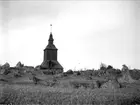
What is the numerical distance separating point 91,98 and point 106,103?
1564 mm

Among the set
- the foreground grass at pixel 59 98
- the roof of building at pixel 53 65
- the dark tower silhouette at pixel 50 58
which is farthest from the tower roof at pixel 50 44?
the foreground grass at pixel 59 98

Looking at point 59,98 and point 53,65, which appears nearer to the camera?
point 59,98

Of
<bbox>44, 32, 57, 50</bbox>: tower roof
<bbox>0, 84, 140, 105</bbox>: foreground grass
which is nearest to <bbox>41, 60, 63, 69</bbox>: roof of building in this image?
<bbox>44, 32, 57, 50</bbox>: tower roof

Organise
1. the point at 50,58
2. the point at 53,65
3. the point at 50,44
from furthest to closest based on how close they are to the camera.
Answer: the point at 50,44
the point at 50,58
the point at 53,65

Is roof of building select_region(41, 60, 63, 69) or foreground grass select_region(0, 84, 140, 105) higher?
roof of building select_region(41, 60, 63, 69)

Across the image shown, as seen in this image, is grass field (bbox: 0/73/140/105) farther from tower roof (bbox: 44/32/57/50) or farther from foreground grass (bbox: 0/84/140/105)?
tower roof (bbox: 44/32/57/50)

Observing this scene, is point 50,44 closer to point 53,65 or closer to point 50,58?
point 50,58

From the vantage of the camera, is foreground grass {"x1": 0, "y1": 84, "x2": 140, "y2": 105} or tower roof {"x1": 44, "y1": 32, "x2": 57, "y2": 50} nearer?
foreground grass {"x1": 0, "y1": 84, "x2": 140, "y2": 105}

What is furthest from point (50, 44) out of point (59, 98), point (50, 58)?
point (59, 98)

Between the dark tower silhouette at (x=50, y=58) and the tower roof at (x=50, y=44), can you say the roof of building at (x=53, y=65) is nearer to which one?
the dark tower silhouette at (x=50, y=58)

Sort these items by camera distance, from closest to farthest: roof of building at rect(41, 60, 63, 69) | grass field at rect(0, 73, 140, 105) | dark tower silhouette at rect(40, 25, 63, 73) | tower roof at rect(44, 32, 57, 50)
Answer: grass field at rect(0, 73, 140, 105), roof of building at rect(41, 60, 63, 69), dark tower silhouette at rect(40, 25, 63, 73), tower roof at rect(44, 32, 57, 50)

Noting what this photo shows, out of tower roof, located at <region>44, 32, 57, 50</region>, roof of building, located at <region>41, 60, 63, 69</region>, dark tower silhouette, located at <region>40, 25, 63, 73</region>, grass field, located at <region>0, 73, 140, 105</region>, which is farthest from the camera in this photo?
tower roof, located at <region>44, 32, 57, 50</region>

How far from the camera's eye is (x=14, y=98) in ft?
71.3

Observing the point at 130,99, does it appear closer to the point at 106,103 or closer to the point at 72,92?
the point at 106,103
